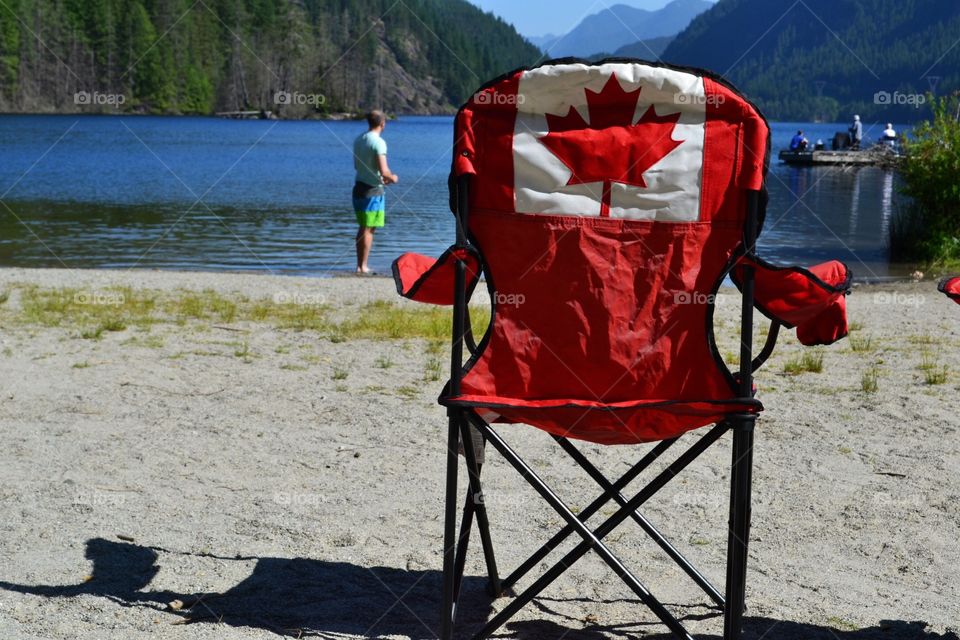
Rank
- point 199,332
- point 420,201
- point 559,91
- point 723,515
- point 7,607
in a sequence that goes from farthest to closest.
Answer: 1. point 420,201
2. point 199,332
3. point 723,515
4. point 7,607
5. point 559,91

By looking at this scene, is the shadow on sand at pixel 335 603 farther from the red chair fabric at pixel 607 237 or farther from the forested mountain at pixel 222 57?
the forested mountain at pixel 222 57

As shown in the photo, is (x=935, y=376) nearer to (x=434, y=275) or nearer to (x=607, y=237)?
(x=607, y=237)

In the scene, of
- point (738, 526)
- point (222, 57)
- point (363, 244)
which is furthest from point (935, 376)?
point (222, 57)

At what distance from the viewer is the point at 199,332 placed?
27.5ft

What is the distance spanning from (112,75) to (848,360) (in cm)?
11655

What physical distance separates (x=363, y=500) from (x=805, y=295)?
2.27 m

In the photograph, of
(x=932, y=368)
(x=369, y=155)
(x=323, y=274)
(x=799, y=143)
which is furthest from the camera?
(x=799, y=143)

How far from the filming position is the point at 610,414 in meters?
3.03

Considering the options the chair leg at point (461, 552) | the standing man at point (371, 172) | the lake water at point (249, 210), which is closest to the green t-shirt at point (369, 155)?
the standing man at point (371, 172)

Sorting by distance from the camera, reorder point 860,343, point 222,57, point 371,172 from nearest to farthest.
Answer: point 860,343 < point 371,172 < point 222,57

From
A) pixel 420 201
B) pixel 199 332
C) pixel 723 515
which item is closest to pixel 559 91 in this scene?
pixel 723 515

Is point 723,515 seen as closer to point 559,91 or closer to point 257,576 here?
point 257,576

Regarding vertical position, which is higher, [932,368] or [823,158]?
[823,158]

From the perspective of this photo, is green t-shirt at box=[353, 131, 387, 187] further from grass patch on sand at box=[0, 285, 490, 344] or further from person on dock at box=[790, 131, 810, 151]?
person on dock at box=[790, 131, 810, 151]
